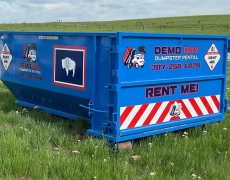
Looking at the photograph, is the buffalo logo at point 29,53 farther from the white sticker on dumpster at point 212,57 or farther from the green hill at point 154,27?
the green hill at point 154,27

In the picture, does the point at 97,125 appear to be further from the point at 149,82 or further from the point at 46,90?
the point at 46,90

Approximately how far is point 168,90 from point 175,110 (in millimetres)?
361

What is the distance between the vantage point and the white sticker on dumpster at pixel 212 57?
6448mm

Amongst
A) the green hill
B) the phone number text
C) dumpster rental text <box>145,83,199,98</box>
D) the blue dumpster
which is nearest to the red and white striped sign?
the blue dumpster

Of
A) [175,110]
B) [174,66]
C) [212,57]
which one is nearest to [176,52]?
[174,66]

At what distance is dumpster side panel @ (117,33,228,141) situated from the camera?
17.1 ft

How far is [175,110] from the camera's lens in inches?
235

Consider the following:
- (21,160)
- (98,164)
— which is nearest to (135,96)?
(98,164)

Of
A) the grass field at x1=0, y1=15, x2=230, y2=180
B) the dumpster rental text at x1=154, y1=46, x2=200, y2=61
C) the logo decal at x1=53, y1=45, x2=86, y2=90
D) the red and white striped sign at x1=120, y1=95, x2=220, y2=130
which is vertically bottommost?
the grass field at x1=0, y1=15, x2=230, y2=180

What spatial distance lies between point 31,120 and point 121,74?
2035 mm

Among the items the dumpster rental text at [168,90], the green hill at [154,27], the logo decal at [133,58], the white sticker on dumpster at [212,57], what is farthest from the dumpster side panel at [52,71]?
the green hill at [154,27]

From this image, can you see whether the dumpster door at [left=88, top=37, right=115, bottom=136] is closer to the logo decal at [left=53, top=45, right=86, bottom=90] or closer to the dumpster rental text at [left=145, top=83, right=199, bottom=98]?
the logo decal at [left=53, top=45, right=86, bottom=90]

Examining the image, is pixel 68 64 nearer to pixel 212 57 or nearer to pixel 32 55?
pixel 32 55

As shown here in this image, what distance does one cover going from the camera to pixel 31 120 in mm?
6348
